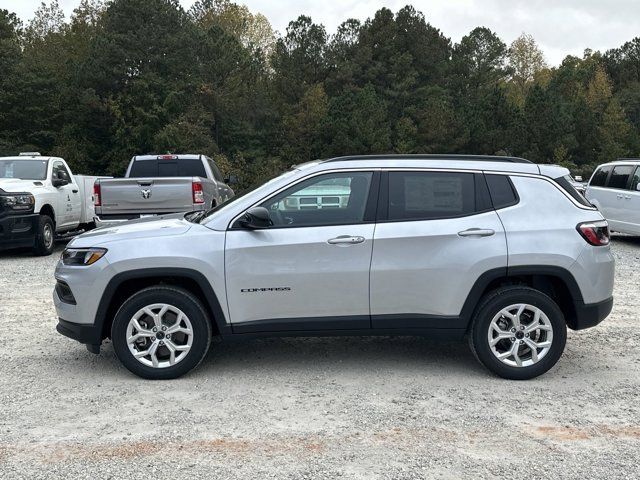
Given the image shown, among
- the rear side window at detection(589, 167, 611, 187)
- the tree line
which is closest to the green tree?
the tree line

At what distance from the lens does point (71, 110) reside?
48656 mm

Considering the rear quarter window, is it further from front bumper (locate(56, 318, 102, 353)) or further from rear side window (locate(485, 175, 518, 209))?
front bumper (locate(56, 318, 102, 353))

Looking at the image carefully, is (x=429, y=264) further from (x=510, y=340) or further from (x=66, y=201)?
(x=66, y=201)

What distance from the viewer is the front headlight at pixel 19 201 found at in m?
12.0

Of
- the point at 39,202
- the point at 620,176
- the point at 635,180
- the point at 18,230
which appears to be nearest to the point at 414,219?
the point at 18,230

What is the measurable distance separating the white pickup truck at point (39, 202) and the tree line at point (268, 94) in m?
33.5

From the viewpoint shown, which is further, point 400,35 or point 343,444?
point 400,35

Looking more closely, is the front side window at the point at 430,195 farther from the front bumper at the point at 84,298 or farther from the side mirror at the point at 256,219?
the front bumper at the point at 84,298

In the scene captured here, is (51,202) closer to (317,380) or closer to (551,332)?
(317,380)

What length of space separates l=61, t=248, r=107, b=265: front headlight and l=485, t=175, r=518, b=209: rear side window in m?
3.13

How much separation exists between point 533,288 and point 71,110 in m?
48.6

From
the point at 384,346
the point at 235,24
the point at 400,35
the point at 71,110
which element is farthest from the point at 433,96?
the point at 384,346

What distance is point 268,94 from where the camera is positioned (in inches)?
2416

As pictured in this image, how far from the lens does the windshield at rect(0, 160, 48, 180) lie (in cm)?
1341
